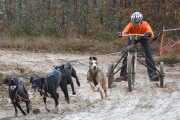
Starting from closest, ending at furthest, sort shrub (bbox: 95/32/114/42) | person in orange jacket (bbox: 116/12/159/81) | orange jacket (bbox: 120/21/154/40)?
person in orange jacket (bbox: 116/12/159/81) → orange jacket (bbox: 120/21/154/40) → shrub (bbox: 95/32/114/42)

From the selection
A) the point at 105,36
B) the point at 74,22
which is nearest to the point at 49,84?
the point at 105,36

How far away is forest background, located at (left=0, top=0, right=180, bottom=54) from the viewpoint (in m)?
16.5

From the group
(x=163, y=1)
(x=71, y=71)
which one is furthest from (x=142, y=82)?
(x=163, y=1)

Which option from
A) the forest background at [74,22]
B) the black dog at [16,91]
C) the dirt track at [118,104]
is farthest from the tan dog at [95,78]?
the forest background at [74,22]

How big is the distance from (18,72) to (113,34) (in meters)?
10.2

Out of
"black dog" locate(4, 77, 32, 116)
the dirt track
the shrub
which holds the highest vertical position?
the shrub

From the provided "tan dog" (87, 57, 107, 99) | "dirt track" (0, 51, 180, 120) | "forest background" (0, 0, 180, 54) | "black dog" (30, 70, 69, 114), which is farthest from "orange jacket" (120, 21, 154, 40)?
"forest background" (0, 0, 180, 54)

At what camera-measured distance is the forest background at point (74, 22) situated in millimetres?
16547

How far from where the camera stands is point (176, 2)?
16297mm

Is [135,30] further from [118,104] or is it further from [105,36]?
[105,36]

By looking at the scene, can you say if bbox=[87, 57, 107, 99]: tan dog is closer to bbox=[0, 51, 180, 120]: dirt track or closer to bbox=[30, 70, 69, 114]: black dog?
bbox=[0, 51, 180, 120]: dirt track

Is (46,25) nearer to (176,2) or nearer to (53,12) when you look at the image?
(53,12)

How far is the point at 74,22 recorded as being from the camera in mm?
20250

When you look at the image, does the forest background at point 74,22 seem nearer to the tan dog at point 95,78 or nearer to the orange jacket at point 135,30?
the orange jacket at point 135,30
